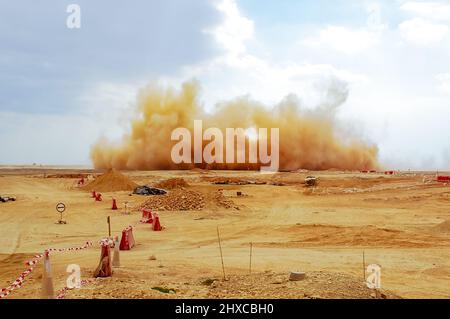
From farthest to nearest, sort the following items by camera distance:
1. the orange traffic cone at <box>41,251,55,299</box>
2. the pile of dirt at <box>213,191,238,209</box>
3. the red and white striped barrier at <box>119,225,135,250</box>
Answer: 1. the pile of dirt at <box>213,191,238,209</box>
2. the red and white striped barrier at <box>119,225,135,250</box>
3. the orange traffic cone at <box>41,251,55,299</box>

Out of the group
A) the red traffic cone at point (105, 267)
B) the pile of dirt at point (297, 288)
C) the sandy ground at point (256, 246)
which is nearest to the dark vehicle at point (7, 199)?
the sandy ground at point (256, 246)

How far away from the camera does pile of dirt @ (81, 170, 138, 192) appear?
42.4 m

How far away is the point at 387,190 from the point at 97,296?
110 feet

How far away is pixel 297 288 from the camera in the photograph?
29.3 ft

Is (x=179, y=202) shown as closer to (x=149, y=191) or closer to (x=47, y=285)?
(x=149, y=191)

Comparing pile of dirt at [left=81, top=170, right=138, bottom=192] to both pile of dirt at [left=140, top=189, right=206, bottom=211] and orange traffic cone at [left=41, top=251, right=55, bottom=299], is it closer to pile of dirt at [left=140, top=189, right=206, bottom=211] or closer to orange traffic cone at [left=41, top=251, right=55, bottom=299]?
pile of dirt at [left=140, top=189, right=206, bottom=211]

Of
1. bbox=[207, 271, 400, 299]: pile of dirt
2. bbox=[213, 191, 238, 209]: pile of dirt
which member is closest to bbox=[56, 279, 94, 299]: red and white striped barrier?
bbox=[207, 271, 400, 299]: pile of dirt

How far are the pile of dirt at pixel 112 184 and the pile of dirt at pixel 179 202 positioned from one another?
14368 mm

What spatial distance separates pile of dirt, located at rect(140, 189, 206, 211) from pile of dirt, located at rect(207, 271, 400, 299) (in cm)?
1741

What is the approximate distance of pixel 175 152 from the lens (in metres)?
74.7

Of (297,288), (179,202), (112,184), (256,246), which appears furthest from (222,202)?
(297,288)

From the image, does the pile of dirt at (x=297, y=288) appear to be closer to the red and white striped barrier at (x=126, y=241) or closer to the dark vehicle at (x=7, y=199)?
the red and white striped barrier at (x=126, y=241)
